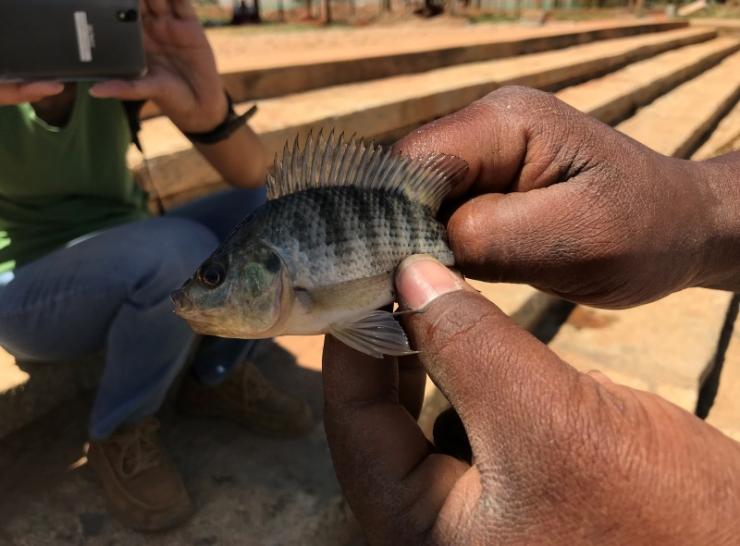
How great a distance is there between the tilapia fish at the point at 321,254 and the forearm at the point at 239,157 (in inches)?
49.2

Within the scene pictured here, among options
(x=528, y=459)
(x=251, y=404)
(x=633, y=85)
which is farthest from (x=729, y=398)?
(x=633, y=85)

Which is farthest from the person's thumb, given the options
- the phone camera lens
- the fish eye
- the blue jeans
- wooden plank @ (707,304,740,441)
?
wooden plank @ (707,304,740,441)

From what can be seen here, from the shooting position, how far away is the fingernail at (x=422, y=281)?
114 centimetres

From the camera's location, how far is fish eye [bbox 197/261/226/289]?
1.16 meters

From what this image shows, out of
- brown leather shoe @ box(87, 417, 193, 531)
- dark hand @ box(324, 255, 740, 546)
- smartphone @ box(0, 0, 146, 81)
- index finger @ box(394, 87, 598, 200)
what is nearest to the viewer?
dark hand @ box(324, 255, 740, 546)

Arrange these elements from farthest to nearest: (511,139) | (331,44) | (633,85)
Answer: (331,44) → (633,85) → (511,139)

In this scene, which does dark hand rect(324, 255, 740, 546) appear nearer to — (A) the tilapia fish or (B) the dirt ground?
(A) the tilapia fish

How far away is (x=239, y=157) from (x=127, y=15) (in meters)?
0.63

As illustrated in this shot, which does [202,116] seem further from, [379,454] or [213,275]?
[379,454]

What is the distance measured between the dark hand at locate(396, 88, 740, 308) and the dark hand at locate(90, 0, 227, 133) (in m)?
1.22

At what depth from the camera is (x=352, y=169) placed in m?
1.27

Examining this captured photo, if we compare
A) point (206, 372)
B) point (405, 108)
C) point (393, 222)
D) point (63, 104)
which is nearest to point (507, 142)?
point (393, 222)

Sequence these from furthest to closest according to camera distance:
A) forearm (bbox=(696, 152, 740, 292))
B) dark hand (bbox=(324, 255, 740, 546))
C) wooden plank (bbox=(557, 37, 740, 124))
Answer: wooden plank (bbox=(557, 37, 740, 124)), forearm (bbox=(696, 152, 740, 292)), dark hand (bbox=(324, 255, 740, 546))

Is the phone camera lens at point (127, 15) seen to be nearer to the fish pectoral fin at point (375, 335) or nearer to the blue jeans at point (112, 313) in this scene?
the blue jeans at point (112, 313)
